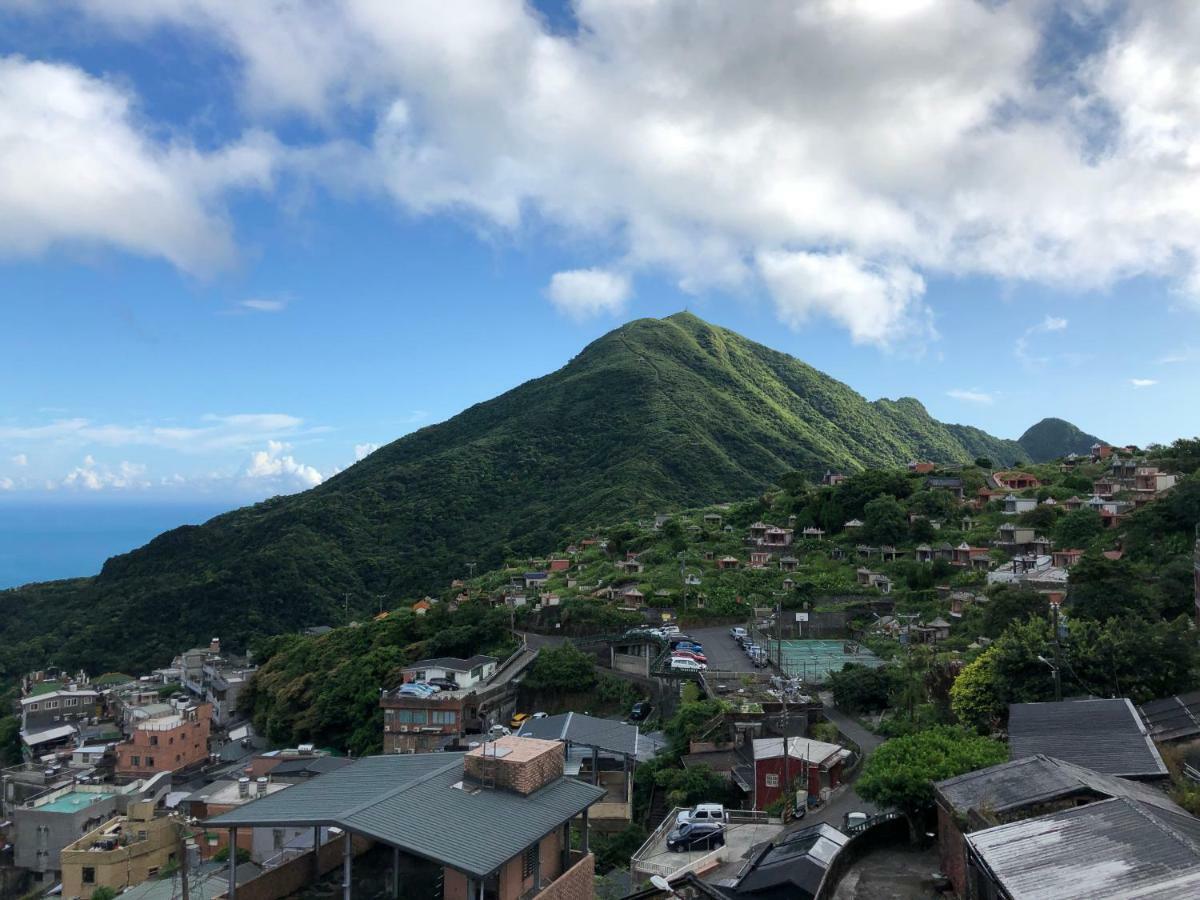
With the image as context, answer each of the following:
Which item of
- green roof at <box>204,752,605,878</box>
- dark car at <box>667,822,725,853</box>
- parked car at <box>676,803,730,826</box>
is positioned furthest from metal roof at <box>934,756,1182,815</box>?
parked car at <box>676,803,730,826</box>

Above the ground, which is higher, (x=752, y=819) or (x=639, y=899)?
(x=639, y=899)

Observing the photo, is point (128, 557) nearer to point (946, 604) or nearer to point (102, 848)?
point (102, 848)

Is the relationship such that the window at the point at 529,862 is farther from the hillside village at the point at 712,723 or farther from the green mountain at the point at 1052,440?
the green mountain at the point at 1052,440

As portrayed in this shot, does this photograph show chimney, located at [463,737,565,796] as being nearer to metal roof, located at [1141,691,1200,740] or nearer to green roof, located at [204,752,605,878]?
green roof, located at [204,752,605,878]

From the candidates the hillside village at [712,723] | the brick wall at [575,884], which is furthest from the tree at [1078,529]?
the brick wall at [575,884]

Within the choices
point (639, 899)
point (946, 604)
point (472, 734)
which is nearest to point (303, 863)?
point (639, 899)
